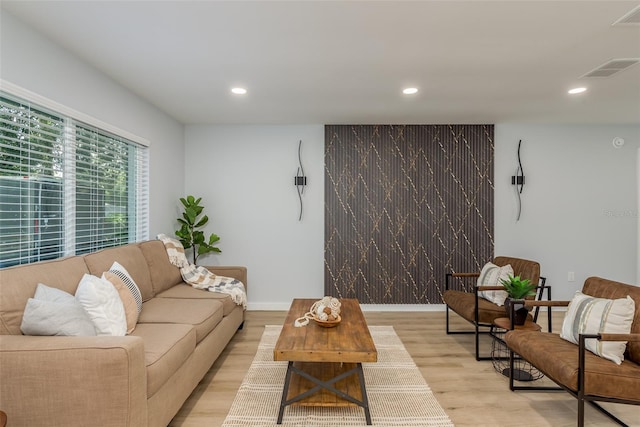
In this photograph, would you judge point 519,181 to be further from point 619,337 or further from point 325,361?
point 325,361

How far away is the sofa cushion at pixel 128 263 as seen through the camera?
8.20 feet

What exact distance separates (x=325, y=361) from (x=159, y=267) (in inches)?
82.3

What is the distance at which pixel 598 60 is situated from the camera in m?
2.64

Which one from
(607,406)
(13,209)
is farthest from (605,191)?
(13,209)

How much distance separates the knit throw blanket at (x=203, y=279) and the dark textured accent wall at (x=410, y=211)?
1.43 m

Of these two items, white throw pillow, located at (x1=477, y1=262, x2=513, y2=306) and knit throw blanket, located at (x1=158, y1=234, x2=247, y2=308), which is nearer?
white throw pillow, located at (x1=477, y1=262, x2=513, y2=306)

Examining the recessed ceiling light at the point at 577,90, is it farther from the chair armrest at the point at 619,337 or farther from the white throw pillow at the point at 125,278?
the white throw pillow at the point at 125,278

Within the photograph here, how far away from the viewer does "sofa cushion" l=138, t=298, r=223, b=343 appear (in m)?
2.52

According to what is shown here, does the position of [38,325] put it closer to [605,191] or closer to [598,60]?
[598,60]

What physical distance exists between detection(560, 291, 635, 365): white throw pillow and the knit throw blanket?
111 inches

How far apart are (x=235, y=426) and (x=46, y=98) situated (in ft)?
8.33

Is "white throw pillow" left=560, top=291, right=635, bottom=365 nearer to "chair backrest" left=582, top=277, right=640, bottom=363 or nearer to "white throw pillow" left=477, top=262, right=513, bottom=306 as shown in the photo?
"chair backrest" left=582, top=277, right=640, bottom=363

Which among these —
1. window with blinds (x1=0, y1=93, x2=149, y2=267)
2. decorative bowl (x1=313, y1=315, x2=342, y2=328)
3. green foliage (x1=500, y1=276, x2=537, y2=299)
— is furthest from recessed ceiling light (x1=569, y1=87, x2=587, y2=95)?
window with blinds (x1=0, y1=93, x2=149, y2=267)

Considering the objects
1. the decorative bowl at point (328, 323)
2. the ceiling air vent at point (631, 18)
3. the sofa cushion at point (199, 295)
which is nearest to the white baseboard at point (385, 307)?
the sofa cushion at point (199, 295)
